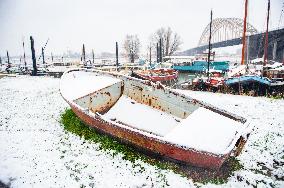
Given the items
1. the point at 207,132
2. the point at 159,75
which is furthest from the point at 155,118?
the point at 159,75

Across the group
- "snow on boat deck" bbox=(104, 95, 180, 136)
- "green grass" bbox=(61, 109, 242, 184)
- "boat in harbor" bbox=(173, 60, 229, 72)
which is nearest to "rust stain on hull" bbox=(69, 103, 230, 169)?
"green grass" bbox=(61, 109, 242, 184)

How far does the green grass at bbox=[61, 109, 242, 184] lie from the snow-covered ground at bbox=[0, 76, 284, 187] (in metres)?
0.13

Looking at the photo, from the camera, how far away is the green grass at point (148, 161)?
5.09 meters

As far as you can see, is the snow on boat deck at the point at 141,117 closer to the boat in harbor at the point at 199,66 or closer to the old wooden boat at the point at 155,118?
the old wooden boat at the point at 155,118

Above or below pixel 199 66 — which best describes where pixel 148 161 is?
below

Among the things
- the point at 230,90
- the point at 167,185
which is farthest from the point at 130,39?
the point at 167,185

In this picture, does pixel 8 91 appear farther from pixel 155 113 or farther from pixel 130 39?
pixel 130 39

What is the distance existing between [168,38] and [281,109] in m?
68.3

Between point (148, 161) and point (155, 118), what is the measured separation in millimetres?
2321

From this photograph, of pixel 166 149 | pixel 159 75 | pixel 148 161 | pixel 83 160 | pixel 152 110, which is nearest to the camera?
pixel 166 149

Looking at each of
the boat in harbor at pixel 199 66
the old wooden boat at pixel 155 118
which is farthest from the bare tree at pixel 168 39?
the old wooden boat at pixel 155 118

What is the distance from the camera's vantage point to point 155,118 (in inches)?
310

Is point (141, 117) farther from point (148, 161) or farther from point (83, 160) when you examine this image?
point (83, 160)

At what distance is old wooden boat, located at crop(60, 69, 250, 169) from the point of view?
4945 mm
